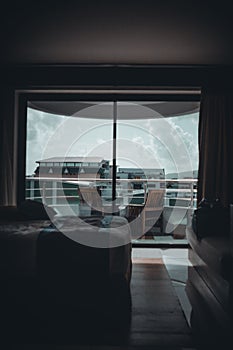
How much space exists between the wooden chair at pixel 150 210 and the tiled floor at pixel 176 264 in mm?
1049

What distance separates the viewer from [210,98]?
16.2ft

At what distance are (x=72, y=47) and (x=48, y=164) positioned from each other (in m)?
2.69

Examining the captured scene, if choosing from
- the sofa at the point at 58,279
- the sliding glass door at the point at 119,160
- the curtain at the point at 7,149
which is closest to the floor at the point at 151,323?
the sofa at the point at 58,279

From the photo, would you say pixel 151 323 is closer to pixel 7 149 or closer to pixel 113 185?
pixel 113 185

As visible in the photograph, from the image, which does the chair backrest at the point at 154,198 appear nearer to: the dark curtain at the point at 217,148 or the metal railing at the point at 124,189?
the metal railing at the point at 124,189

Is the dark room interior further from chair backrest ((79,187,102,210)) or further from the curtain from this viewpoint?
chair backrest ((79,187,102,210))

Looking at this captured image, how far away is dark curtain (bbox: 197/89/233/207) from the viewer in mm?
4859

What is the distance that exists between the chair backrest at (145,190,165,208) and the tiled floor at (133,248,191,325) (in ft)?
3.85

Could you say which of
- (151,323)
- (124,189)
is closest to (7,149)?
(124,189)

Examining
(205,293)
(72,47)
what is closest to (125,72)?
(72,47)

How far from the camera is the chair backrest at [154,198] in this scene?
6.10 meters

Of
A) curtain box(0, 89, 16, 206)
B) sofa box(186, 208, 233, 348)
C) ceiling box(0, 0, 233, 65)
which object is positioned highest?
ceiling box(0, 0, 233, 65)

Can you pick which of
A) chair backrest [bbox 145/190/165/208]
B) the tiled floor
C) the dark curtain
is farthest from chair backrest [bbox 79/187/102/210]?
the dark curtain

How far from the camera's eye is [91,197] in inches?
239
